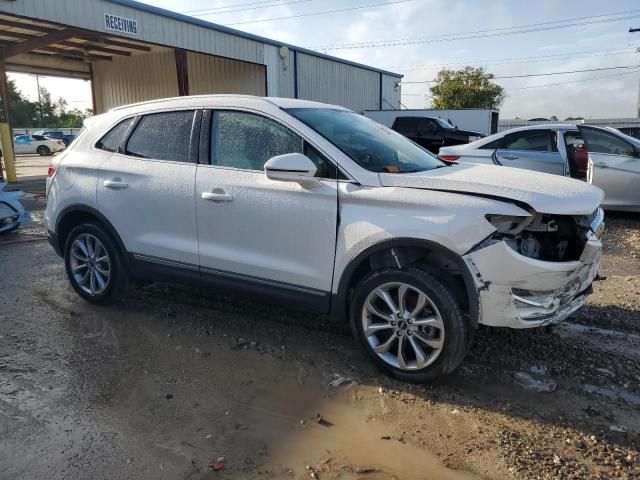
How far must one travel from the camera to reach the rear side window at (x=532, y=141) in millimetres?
8531

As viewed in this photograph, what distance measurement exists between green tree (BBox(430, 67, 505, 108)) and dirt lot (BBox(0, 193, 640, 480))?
40.4 m

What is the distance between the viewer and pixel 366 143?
388cm

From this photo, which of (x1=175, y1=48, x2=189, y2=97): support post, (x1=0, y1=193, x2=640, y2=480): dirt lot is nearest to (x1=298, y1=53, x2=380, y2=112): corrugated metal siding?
(x1=175, y1=48, x2=189, y2=97): support post

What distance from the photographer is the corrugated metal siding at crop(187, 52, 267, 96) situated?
20578 millimetres

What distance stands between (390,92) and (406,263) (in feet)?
93.4

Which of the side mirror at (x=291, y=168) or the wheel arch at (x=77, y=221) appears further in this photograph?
the wheel arch at (x=77, y=221)

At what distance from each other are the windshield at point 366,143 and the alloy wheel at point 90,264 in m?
2.29

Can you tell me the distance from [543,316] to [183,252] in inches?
106

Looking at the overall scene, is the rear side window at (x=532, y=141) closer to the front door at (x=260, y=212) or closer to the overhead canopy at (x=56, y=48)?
the front door at (x=260, y=212)

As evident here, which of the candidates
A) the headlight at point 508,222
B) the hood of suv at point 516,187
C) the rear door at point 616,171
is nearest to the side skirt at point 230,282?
the hood of suv at point 516,187

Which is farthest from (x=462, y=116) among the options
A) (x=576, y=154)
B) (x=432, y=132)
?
(x=576, y=154)

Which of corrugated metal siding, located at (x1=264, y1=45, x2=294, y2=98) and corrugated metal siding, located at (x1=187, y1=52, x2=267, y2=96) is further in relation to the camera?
corrugated metal siding, located at (x1=187, y1=52, x2=267, y2=96)

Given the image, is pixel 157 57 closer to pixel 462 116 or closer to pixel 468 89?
pixel 462 116

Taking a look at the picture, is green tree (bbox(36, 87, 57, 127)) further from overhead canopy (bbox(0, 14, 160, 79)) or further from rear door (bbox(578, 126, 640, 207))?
rear door (bbox(578, 126, 640, 207))
